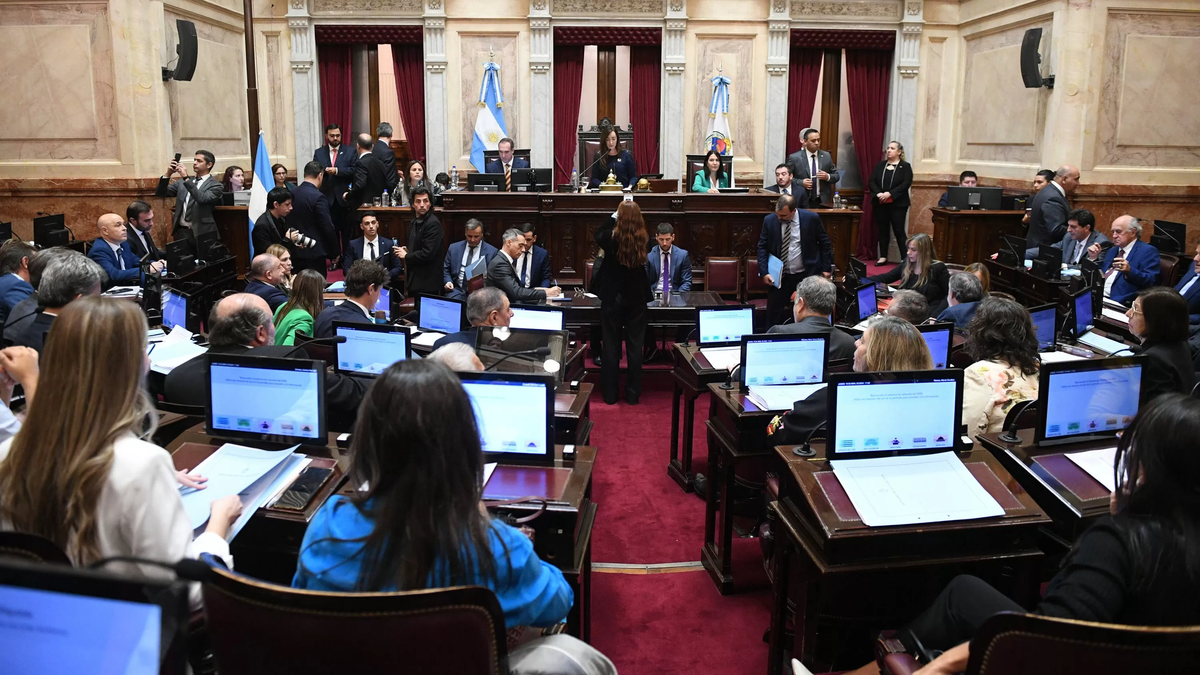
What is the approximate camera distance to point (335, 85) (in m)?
12.4

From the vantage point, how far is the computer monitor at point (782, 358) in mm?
4102

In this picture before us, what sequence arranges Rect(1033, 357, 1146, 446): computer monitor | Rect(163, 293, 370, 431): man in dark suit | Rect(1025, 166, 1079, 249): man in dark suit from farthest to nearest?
Rect(1025, 166, 1079, 249): man in dark suit < Rect(163, 293, 370, 431): man in dark suit < Rect(1033, 357, 1146, 446): computer monitor

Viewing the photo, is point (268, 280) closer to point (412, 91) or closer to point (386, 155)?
point (386, 155)

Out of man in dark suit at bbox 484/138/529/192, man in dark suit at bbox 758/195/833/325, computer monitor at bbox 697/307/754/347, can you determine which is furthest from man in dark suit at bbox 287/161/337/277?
computer monitor at bbox 697/307/754/347

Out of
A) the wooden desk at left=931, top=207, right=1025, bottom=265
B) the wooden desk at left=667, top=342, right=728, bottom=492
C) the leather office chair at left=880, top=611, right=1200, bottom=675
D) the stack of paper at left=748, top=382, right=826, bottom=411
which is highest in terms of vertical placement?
the wooden desk at left=931, top=207, right=1025, bottom=265

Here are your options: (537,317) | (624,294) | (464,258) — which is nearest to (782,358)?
(537,317)

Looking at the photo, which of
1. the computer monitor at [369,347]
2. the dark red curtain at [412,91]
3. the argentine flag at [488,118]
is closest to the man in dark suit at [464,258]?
the computer monitor at [369,347]

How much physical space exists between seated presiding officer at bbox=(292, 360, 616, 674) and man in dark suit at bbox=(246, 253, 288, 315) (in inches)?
159

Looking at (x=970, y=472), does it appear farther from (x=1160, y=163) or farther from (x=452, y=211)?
(x=1160, y=163)

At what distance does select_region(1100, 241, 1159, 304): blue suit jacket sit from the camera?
675 centimetres

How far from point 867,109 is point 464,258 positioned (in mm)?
7424

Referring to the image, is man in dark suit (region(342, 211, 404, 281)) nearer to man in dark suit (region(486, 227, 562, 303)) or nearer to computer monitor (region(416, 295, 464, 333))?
man in dark suit (region(486, 227, 562, 303))

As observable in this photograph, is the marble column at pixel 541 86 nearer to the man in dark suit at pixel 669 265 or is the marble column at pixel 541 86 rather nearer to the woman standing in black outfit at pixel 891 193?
the woman standing in black outfit at pixel 891 193

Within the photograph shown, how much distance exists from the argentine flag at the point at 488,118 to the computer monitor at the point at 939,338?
27.3ft
